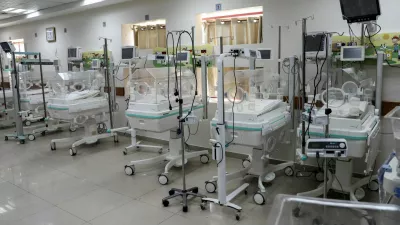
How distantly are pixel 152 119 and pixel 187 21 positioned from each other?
219 centimetres

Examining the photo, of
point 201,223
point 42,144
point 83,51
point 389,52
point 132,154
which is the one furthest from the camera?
point 83,51

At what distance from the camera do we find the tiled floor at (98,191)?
3064mm

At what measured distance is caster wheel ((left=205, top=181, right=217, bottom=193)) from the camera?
3.55 meters

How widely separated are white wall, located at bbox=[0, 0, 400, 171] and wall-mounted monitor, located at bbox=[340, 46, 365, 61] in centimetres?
48

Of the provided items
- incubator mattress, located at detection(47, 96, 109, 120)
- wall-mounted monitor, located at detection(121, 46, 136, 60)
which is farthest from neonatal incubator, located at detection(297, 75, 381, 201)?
incubator mattress, located at detection(47, 96, 109, 120)

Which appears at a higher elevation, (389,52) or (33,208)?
(389,52)

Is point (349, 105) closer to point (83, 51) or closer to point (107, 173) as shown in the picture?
point (107, 173)

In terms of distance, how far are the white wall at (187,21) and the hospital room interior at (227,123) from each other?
2cm

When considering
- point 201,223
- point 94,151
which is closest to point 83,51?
point 94,151

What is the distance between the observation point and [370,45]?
3643 millimetres

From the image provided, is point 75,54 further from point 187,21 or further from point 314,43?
point 314,43

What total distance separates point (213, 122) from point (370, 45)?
2034 mm

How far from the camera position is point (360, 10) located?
8.71 feet

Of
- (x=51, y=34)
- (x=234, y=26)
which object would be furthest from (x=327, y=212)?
(x=51, y=34)
